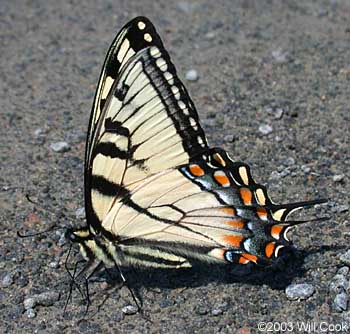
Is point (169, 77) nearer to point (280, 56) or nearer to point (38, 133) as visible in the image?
point (38, 133)

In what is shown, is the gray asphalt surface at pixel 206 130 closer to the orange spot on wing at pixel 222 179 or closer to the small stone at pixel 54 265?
the small stone at pixel 54 265

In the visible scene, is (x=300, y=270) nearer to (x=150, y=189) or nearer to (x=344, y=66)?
(x=150, y=189)

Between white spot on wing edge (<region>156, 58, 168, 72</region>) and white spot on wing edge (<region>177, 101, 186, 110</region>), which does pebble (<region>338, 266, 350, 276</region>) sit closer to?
white spot on wing edge (<region>177, 101, 186, 110</region>)

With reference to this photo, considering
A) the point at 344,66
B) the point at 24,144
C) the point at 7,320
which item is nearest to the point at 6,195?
the point at 24,144

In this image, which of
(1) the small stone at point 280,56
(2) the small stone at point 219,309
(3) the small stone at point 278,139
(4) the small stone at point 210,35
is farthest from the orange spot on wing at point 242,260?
(4) the small stone at point 210,35

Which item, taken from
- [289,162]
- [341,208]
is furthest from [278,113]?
[341,208]
